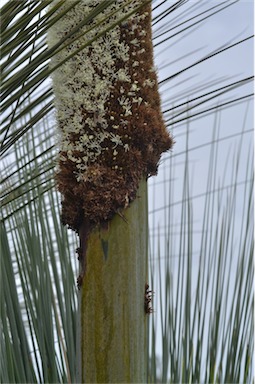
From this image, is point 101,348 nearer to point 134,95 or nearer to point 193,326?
point 134,95

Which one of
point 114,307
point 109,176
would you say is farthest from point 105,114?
point 114,307

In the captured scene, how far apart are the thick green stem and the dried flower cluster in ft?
0.07

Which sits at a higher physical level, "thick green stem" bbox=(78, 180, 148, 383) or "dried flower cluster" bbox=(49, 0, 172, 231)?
"dried flower cluster" bbox=(49, 0, 172, 231)

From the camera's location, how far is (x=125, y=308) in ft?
1.92

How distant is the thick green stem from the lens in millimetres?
582

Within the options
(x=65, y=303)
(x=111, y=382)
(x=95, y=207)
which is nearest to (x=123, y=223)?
(x=95, y=207)

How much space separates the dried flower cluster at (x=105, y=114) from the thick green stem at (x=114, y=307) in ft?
0.07

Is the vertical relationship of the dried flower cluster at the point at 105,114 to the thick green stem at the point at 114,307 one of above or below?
above

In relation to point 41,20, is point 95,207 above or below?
below

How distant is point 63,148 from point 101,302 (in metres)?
0.14

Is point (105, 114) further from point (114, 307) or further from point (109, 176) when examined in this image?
Answer: point (114, 307)

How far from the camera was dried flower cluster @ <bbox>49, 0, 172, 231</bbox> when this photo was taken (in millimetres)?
597

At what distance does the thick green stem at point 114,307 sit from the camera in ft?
1.91

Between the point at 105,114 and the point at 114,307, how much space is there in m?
0.16
